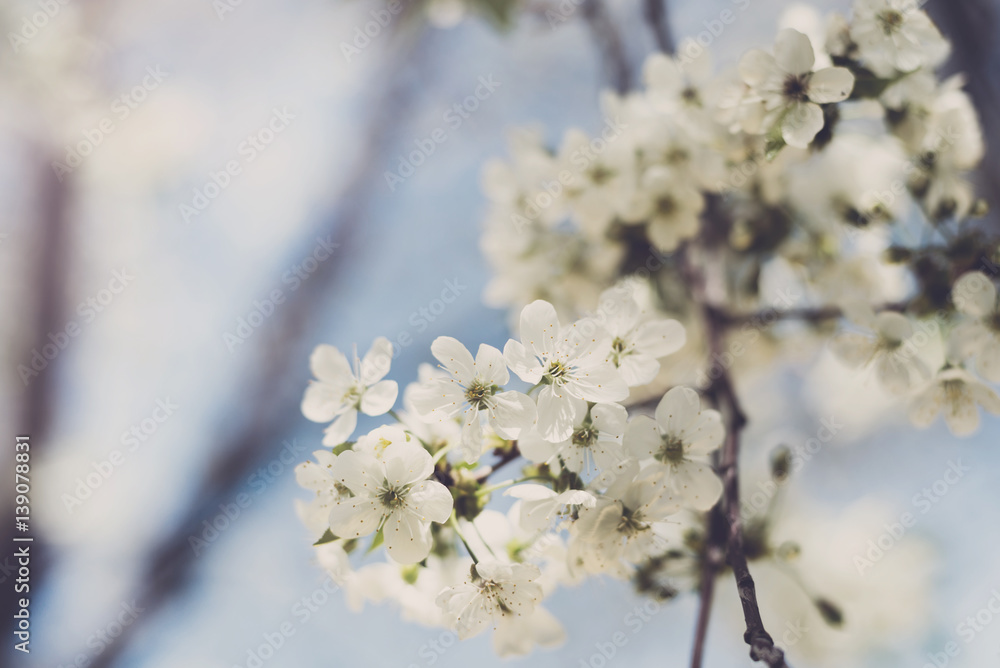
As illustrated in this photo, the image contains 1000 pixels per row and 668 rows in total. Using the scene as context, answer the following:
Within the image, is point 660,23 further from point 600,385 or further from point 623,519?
point 623,519

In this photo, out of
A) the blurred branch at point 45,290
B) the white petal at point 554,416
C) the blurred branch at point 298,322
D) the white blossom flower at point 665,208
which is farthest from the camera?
the blurred branch at point 298,322

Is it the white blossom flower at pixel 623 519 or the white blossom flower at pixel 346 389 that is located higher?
the white blossom flower at pixel 346 389

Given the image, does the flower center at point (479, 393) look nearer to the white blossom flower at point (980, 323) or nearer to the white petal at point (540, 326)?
the white petal at point (540, 326)

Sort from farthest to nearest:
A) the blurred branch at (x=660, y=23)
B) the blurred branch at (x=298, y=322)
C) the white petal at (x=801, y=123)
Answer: the blurred branch at (x=298, y=322)
the blurred branch at (x=660, y=23)
the white petal at (x=801, y=123)

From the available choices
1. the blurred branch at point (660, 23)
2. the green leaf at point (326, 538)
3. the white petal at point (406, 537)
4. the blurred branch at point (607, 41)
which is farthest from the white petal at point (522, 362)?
the blurred branch at point (607, 41)

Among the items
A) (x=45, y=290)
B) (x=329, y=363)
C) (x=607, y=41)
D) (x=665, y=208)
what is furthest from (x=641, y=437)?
(x=45, y=290)

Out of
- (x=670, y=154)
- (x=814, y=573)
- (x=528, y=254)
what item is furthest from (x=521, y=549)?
(x=814, y=573)

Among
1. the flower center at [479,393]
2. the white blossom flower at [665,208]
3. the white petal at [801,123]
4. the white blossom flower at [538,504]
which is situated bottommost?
the white blossom flower at [665,208]
